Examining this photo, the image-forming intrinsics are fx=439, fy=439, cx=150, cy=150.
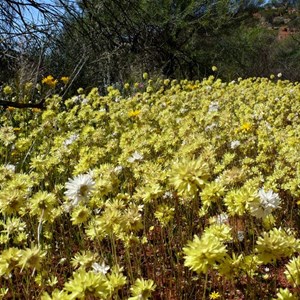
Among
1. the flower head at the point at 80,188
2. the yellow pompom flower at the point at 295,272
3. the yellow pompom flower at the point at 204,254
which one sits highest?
the flower head at the point at 80,188

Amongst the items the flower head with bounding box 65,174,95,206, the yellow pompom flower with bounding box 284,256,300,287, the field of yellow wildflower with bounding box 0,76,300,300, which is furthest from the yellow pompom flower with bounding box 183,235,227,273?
the flower head with bounding box 65,174,95,206

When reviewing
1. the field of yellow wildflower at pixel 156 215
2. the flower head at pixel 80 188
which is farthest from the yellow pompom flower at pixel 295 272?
the flower head at pixel 80 188

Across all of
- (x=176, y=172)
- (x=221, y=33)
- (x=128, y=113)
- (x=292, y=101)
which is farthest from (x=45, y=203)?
(x=221, y=33)

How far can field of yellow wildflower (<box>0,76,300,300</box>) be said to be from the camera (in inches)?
54.7

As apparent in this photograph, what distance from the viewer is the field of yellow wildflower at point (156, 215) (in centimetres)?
139

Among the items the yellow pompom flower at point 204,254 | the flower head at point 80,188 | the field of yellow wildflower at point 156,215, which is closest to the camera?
the yellow pompom flower at point 204,254

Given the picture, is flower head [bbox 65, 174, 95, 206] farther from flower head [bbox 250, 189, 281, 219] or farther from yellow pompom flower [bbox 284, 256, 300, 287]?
yellow pompom flower [bbox 284, 256, 300, 287]

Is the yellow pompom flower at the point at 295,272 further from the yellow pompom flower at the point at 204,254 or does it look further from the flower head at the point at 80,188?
the flower head at the point at 80,188

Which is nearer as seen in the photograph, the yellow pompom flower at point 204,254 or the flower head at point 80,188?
the yellow pompom flower at point 204,254

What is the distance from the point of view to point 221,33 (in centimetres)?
1477

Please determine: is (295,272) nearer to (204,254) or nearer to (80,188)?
(204,254)

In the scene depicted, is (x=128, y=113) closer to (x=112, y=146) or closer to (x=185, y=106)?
(x=185, y=106)

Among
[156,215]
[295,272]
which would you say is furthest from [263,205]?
[156,215]

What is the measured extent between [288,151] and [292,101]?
2972 millimetres
